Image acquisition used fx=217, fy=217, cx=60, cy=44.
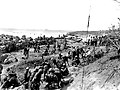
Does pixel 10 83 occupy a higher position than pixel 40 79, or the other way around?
pixel 40 79

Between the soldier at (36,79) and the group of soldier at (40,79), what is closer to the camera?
the soldier at (36,79)

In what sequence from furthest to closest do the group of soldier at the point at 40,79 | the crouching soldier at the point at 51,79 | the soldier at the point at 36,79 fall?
the crouching soldier at the point at 51,79 < the group of soldier at the point at 40,79 < the soldier at the point at 36,79

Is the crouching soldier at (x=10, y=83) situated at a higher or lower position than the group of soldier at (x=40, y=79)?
lower

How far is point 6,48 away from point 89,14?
30.8 meters

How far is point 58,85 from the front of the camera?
47.2ft

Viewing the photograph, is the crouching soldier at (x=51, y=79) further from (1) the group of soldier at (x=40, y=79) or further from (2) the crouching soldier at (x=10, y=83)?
(2) the crouching soldier at (x=10, y=83)

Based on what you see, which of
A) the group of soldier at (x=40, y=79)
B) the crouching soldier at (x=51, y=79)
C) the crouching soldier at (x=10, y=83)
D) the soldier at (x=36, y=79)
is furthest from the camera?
the crouching soldier at (x=10, y=83)

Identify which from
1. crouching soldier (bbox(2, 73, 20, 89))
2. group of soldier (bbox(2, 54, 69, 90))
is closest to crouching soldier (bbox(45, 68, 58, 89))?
group of soldier (bbox(2, 54, 69, 90))

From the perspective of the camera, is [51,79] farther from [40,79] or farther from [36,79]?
[36,79]

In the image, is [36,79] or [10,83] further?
[10,83]

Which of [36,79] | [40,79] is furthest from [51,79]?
[36,79]

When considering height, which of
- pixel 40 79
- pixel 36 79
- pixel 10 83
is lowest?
pixel 10 83

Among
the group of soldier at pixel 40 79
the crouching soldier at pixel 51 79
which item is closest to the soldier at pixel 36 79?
the group of soldier at pixel 40 79

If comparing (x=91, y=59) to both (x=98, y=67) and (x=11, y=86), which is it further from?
(x=11, y=86)
